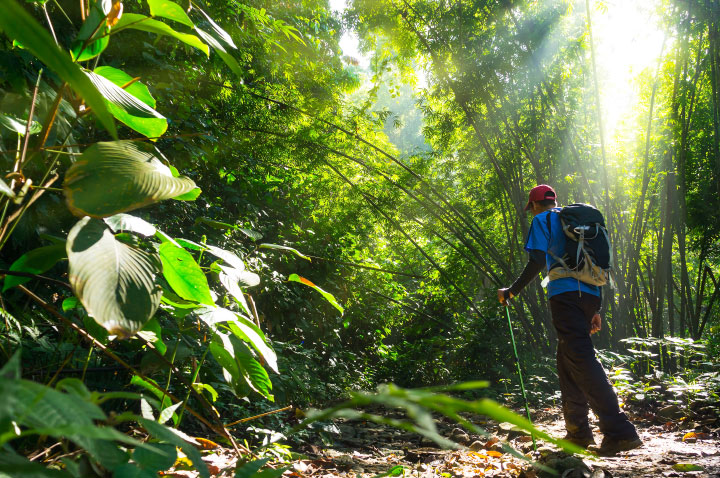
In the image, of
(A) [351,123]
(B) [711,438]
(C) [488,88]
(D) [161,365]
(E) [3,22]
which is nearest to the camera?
(E) [3,22]

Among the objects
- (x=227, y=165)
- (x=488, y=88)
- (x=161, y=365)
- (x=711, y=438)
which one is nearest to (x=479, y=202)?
(x=488, y=88)

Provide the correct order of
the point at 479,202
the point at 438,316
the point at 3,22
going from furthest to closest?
the point at 438,316 → the point at 479,202 → the point at 3,22

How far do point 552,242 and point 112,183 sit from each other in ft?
7.63

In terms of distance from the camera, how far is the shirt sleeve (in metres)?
2.44

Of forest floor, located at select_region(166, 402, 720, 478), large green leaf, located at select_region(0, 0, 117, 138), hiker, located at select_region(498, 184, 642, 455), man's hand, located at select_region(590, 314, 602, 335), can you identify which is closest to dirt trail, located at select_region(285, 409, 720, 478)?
forest floor, located at select_region(166, 402, 720, 478)

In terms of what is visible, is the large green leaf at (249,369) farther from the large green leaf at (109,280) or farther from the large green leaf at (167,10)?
the large green leaf at (167,10)

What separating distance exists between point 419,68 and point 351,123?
1.09m

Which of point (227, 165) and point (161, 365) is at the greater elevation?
point (227, 165)

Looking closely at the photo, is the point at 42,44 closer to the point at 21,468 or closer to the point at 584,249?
the point at 21,468

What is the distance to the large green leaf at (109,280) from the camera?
1.55ft

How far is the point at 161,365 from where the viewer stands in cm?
88

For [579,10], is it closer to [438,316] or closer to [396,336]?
[438,316]

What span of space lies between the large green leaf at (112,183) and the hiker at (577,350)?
2235 millimetres

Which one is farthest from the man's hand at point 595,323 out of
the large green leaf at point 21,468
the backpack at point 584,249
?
the large green leaf at point 21,468
